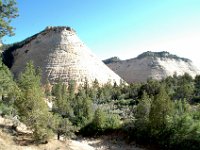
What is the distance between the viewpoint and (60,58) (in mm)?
138250

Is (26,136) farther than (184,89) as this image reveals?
No

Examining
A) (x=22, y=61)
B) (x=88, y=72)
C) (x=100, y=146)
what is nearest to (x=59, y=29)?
(x=22, y=61)

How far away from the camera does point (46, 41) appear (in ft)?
501

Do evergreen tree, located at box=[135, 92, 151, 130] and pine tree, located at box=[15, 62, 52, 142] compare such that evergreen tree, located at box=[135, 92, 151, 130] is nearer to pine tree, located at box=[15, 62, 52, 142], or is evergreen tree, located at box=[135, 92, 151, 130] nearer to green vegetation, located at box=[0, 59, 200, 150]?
green vegetation, located at box=[0, 59, 200, 150]

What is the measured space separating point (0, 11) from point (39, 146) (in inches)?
508

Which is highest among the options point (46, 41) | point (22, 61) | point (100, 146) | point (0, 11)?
point (46, 41)

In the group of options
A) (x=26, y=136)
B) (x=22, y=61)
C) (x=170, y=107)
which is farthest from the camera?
(x=22, y=61)

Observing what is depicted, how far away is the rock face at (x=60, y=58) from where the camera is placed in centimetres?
12875

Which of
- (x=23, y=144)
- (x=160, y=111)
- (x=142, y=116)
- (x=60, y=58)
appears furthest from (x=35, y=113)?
(x=60, y=58)

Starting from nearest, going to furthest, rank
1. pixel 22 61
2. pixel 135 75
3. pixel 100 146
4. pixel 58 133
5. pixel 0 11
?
1. pixel 0 11
2. pixel 58 133
3. pixel 100 146
4. pixel 22 61
5. pixel 135 75

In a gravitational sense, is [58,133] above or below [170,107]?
below

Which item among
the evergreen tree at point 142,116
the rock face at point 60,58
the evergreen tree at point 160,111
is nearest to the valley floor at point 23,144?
the evergreen tree at point 142,116

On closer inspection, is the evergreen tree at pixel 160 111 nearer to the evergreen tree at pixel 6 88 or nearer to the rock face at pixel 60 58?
the evergreen tree at pixel 6 88

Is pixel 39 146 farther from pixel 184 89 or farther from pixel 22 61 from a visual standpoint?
pixel 22 61
